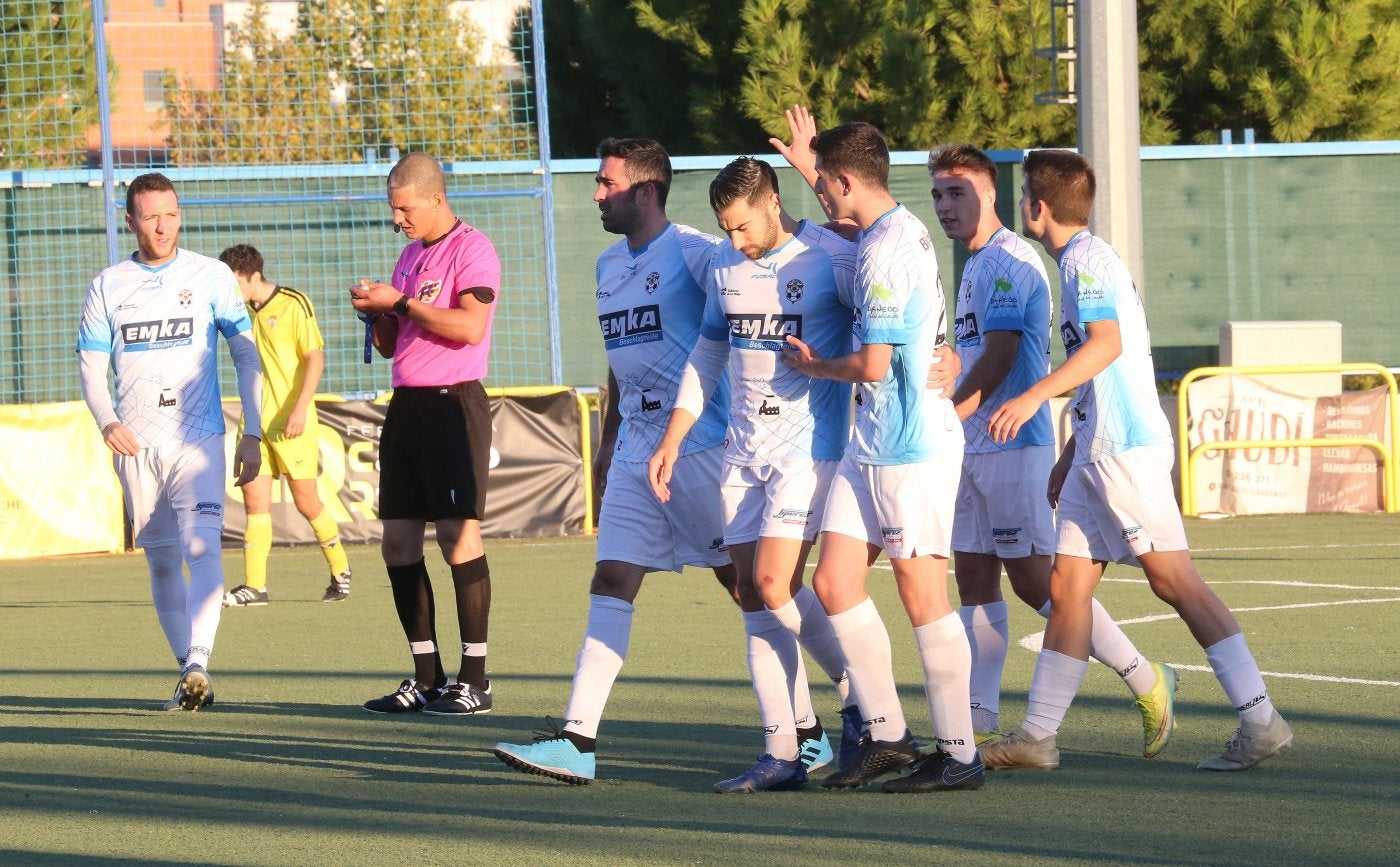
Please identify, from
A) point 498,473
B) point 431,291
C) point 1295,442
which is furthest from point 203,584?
point 1295,442

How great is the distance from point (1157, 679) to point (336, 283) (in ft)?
42.3

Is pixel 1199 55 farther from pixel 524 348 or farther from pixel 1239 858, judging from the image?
pixel 1239 858

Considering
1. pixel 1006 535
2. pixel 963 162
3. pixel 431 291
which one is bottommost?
pixel 1006 535

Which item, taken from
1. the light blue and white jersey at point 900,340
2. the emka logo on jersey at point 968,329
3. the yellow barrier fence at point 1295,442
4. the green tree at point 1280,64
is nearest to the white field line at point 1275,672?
the emka logo on jersey at point 968,329

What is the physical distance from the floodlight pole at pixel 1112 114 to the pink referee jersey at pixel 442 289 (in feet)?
31.3

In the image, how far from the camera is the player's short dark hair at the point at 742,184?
6.07 metres

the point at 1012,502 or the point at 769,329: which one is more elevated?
the point at 769,329

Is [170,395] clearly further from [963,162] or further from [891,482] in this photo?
[891,482]

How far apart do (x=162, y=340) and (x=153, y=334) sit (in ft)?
0.15

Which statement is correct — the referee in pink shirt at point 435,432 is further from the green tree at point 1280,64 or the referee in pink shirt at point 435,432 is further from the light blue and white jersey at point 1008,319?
the green tree at point 1280,64

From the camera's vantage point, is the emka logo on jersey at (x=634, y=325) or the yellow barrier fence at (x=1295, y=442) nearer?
the emka logo on jersey at (x=634, y=325)

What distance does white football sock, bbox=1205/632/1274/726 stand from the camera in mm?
6309

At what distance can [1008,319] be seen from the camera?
664 cm

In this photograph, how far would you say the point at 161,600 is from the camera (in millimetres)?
8531
